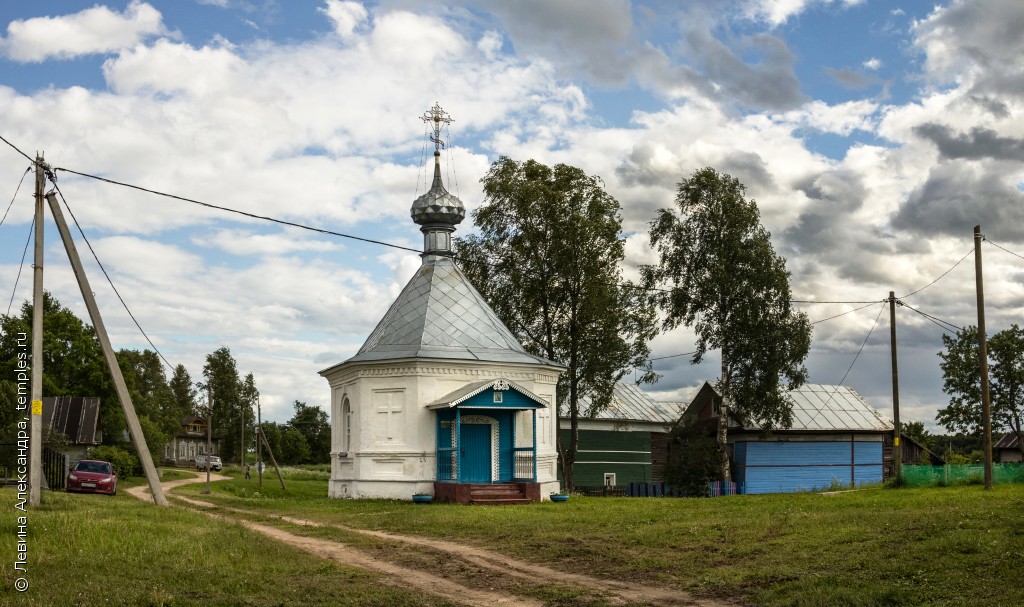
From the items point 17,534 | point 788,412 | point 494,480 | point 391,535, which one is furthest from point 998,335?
point 17,534

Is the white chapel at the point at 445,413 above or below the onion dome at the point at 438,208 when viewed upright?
below

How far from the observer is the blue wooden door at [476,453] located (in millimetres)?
28156

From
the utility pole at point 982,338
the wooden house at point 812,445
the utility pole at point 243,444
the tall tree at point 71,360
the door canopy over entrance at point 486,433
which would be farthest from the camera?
the utility pole at point 243,444

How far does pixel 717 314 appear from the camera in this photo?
118 feet

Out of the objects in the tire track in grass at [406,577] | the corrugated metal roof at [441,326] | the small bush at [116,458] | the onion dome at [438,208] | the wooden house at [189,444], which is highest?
the onion dome at [438,208]

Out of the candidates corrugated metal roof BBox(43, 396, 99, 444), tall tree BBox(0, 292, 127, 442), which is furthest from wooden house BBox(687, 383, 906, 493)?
tall tree BBox(0, 292, 127, 442)

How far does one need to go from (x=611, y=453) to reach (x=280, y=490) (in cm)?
1504

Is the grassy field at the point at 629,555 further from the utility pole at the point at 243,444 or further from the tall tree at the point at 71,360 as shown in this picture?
the utility pole at the point at 243,444

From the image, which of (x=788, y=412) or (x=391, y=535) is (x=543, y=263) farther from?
(x=391, y=535)

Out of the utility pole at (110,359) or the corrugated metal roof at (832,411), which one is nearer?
the utility pole at (110,359)

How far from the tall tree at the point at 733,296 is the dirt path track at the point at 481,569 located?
20.3 meters

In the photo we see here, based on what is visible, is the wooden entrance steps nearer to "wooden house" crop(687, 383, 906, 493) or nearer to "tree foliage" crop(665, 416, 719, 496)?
"tree foliage" crop(665, 416, 719, 496)

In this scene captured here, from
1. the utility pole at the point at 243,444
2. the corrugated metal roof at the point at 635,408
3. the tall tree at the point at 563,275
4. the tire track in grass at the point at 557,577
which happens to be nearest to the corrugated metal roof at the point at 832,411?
the corrugated metal roof at the point at 635,408

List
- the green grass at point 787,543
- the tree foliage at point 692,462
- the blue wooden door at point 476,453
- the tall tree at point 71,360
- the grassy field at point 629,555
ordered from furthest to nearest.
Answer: the tall tree at point 71,360
the tree foliage at point 692,462
the blue wooden door at point 476,453
the green grass at point 787,543
the grassy field at point 629,555
